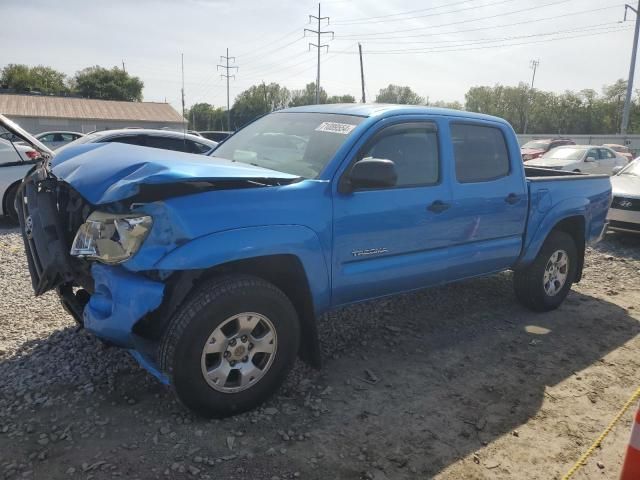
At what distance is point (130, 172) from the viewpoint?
2746 millimetres

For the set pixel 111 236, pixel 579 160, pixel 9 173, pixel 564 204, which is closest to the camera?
pixel 111 236

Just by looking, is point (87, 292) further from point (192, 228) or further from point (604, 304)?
point (604, 304)

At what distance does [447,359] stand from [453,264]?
761mm

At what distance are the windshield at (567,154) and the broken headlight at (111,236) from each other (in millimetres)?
16620

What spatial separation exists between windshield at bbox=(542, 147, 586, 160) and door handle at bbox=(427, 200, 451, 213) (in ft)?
47.9

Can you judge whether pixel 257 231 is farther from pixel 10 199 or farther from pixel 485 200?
pixel 10 199

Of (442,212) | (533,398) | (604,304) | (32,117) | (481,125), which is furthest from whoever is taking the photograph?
(32,117)

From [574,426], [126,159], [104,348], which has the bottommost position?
[574,426]

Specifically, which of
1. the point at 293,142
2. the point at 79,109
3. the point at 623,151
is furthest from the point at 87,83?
the point at 293,142

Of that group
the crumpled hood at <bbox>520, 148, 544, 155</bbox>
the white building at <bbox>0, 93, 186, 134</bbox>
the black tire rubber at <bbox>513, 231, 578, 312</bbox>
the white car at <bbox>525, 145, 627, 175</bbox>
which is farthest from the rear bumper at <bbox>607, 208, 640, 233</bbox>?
the white building at <bbox>0, 93, 186, 134</bbox>

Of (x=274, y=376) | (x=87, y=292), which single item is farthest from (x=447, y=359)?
(x=87, y=292)

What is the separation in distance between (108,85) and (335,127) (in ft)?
255

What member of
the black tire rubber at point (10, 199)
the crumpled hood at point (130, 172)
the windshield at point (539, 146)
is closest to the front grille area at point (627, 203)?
the crumpled hood at point (130, 172)

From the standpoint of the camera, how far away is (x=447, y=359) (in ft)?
13.3
